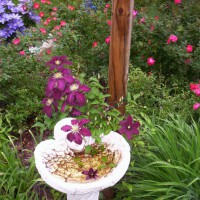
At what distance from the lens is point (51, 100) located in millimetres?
2375

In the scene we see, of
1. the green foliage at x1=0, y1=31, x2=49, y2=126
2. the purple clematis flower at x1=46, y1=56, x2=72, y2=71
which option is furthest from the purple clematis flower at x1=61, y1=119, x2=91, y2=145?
the green foliage at x1=0, y1=31, x2=49, y2=126

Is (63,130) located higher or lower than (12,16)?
higher

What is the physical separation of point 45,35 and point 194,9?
176cm

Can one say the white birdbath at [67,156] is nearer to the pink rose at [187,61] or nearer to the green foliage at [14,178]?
the green foliage at [14,178]

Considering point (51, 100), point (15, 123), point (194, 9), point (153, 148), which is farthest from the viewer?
point (194, 9)

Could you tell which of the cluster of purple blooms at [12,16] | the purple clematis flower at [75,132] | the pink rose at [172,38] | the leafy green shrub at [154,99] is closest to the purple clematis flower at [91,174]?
the purple clematis flower at [75,132]

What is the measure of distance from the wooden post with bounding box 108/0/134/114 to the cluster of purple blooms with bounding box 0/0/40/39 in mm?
1677

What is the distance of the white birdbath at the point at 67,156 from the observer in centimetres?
185

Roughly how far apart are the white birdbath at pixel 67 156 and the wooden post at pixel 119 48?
48 cm

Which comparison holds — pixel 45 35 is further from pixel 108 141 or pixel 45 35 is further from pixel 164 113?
pixel 108 141

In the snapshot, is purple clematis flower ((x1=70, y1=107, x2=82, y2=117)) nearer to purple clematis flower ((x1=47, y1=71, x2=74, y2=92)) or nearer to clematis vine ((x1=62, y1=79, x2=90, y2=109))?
clematis vine ((x1=62, y1=79, x2=90, y2=109))

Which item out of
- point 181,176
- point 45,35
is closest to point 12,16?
point 45,35

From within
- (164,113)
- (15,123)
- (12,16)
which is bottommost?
(15,123)

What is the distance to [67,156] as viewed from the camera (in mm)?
2162
